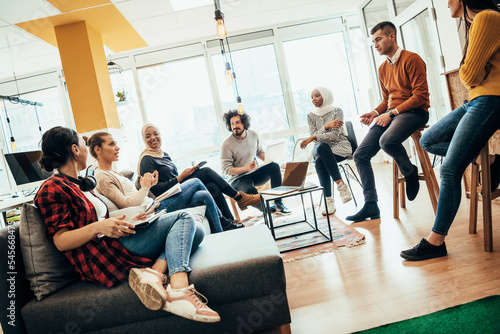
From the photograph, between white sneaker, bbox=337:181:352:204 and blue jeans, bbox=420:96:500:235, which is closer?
blue jeans, bbox=420:96:500:235

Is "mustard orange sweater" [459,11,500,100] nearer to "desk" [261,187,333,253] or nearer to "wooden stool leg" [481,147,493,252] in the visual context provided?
"wooden stool leg" [481,147,493,252]

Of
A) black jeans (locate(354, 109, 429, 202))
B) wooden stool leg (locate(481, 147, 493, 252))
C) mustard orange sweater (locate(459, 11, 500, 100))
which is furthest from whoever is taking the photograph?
black jeans (locate(354, 109, 429, 202))

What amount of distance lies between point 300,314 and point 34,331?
3.49 feet

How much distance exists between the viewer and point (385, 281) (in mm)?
1702

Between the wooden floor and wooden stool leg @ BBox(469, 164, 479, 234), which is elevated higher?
wooden stool leg @ BBox(469, 164, 479, 234)

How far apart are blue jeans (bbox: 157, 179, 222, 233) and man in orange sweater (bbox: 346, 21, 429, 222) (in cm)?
110

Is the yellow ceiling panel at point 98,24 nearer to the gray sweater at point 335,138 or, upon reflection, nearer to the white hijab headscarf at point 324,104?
the white hijab headscarf at point 324,104

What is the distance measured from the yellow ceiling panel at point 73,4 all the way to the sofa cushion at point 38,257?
3.12m

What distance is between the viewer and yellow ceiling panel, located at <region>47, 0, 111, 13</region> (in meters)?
3.63

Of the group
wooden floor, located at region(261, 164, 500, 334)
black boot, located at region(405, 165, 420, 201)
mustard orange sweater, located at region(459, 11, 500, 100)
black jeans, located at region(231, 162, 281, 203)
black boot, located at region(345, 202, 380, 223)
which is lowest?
wooden floor, located at region(261, 164, 500, 334)

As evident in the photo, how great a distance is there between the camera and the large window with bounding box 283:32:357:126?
6316mm

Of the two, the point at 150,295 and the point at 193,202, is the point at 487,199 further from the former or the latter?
the point at 193,202

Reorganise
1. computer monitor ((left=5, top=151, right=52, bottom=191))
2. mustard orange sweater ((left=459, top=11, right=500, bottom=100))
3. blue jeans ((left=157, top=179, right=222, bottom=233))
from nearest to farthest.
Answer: mustard orange sweater ((left=459, top=11, right=500, bottom=100))
blue jeans ((left=157, top=179, right=222, bottom=233))
computer monitor ((left=5, top=151, right=52, bottom=191))

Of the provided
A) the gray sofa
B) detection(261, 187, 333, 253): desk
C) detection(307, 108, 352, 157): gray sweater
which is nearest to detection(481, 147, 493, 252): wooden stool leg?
detection(261, 187, 333, 253): desk
